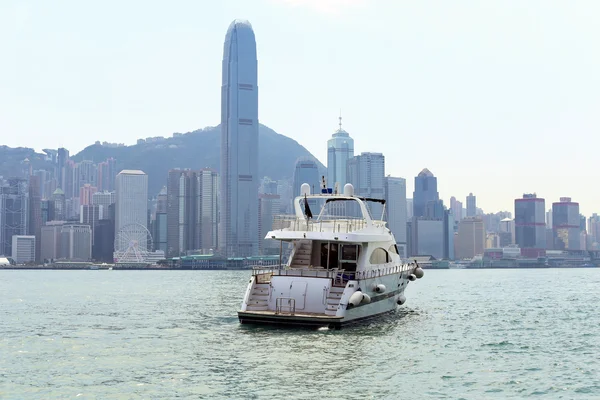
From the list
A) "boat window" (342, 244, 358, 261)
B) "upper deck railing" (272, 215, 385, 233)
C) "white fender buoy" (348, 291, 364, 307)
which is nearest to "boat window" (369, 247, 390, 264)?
"boat window" (342, 244, 358, 261)

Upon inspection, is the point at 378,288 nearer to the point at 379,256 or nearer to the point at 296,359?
the point at 379,256

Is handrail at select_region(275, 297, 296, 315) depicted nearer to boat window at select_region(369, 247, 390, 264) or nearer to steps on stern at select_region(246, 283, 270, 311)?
steps on stern at select_region(246, 283, 270, 311)

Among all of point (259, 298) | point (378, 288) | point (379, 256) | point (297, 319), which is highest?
point (379, 256)

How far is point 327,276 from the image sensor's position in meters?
34.0

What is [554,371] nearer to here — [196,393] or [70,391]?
[196,393]

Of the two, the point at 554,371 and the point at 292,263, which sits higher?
the point at 292,263

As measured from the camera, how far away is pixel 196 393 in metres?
21.0

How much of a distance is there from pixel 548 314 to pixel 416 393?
1060 inches

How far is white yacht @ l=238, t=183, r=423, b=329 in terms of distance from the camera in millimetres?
32281

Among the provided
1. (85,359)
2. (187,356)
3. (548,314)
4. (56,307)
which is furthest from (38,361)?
(548,314)

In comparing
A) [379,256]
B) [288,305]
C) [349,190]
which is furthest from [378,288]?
[349,190]

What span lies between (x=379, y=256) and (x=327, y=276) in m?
5.48

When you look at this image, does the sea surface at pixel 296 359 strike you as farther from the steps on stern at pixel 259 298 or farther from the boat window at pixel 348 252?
the boat window at pixel 348 252

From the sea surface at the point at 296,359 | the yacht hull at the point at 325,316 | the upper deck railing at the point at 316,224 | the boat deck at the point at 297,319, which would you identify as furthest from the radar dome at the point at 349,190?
the boat deck at the point at 297,319
